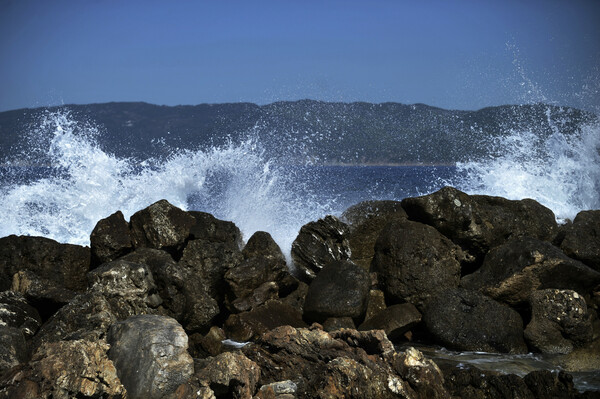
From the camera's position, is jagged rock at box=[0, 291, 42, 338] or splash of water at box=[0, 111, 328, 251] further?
splash of water at box=[0, 111, 328, 251]

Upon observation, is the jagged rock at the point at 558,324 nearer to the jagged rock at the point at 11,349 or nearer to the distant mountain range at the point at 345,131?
the jagged rock at the point at 11,349

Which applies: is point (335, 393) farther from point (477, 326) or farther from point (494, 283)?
point (494, 283)

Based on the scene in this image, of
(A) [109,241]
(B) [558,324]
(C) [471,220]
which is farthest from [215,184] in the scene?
(B) [558,324]

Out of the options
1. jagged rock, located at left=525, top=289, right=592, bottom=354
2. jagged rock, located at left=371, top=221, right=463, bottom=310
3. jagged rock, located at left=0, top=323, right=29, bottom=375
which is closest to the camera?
jagged rock, located at left=0, top=323, right=29, bottom=375

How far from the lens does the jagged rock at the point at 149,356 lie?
169 inches

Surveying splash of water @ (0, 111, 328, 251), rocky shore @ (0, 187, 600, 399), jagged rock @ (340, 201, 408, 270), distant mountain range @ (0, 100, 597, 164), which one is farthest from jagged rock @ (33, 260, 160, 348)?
distant mountain range @ (0, 100, 597, 164)

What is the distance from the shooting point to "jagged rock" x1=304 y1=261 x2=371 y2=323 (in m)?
7.22

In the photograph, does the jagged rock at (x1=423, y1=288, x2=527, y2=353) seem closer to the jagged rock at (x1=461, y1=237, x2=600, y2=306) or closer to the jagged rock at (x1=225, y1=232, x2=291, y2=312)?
the jagged rock at (x1=461, y1=237, x2=600, y2=306)

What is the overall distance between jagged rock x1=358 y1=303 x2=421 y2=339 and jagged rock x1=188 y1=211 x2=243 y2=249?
2.44 metres

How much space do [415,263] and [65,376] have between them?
5.08 metres


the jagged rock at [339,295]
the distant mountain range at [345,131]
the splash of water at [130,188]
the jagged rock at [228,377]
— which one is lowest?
the jagged rock at [228,377]

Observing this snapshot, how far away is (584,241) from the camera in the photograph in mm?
8320

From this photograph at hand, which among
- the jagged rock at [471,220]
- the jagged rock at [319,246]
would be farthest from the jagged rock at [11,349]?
the jagged rock at [471,220]

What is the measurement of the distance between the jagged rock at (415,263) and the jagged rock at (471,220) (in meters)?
0.32
